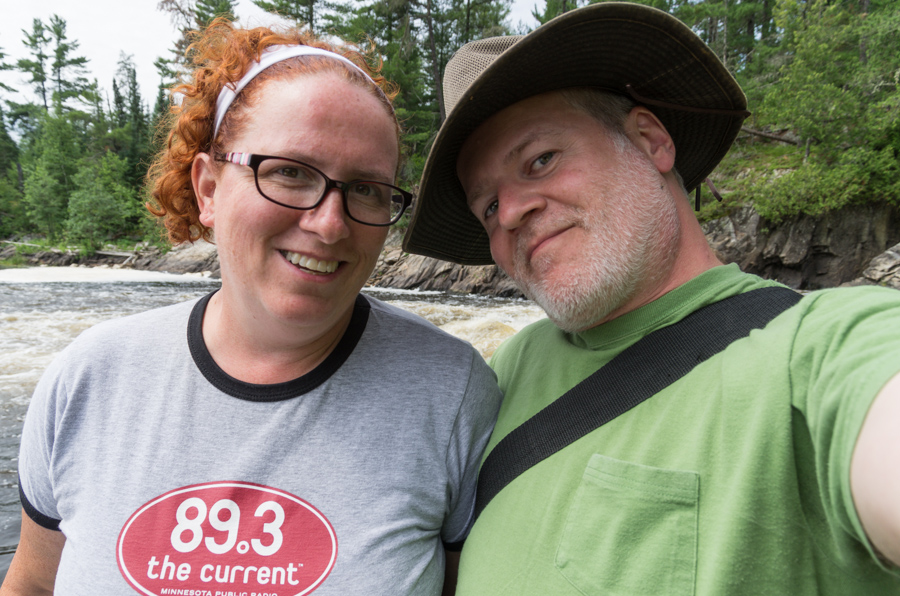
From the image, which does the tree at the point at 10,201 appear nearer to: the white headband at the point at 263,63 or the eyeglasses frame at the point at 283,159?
the white headband at the point at 263,63

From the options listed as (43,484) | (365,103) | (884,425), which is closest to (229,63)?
(365,103)

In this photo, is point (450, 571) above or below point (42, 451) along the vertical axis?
below

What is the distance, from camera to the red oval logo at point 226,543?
3.61ft

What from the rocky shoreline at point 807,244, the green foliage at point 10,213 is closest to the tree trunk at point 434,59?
the rocky shoreline at point 807,244

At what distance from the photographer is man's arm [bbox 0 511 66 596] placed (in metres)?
1.41

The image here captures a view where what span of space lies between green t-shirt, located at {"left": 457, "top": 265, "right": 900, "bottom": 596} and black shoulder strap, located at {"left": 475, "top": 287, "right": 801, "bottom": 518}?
0.04 m

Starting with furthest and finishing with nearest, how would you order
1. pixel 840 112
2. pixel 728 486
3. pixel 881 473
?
pixel 840 112, pixel 728 486, pixel 881 473

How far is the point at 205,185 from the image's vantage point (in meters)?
1.42

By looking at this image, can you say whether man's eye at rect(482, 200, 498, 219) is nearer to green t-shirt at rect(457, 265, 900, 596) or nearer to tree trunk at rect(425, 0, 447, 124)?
green t-shirt at rect(457, 265, 900, 596)

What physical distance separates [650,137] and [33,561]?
241 cm

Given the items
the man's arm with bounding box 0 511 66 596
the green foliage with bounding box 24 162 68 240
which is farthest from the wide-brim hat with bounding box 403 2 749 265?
the green foliage with bounding box 24 162 68 240

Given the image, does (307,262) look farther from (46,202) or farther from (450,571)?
(46,202)

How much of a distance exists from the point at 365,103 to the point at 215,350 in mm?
847

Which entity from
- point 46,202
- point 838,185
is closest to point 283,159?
point 838,185
